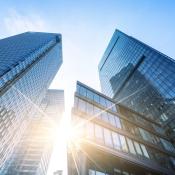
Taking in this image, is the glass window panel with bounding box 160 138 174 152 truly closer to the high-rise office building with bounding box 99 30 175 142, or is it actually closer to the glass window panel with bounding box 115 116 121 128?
the high-rise office building with bounding box 99 30 175 142

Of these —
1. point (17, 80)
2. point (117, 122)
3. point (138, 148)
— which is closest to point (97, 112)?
point (117, 122)

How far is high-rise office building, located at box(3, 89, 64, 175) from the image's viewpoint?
111 metres

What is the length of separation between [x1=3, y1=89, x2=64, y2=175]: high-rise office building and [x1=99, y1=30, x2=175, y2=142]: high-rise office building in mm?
68783

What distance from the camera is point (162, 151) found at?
945 inches

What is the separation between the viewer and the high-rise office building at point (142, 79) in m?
52.0

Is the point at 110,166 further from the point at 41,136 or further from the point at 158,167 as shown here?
the point at 41,136

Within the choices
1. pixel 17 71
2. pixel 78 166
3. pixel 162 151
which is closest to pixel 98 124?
pixel 78 166

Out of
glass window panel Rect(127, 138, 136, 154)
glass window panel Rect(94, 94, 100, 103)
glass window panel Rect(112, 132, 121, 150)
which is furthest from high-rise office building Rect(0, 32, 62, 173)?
glass window panel Rect(127, 138, 136, 154)

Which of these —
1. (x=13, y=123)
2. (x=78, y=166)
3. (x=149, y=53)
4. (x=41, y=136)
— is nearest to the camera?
(x=78, y=166)

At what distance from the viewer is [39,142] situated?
134m

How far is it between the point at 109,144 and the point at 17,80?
6603 cm

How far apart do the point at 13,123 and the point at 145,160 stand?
72789 millimetres

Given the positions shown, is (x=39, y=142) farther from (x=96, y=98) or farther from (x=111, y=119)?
(x=111, y=119)

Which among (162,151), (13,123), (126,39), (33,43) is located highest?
(33,43)
